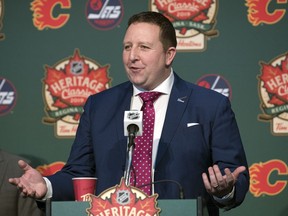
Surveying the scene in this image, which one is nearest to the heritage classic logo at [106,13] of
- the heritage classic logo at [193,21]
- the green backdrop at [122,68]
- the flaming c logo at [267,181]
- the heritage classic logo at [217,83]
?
the green backdrop at [122,68]

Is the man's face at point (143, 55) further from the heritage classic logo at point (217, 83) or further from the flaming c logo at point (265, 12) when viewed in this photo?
the flaming c logo at point (265, 12)

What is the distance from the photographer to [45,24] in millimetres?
3711

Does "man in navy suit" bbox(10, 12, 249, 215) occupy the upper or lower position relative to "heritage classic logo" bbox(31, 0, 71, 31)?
lower

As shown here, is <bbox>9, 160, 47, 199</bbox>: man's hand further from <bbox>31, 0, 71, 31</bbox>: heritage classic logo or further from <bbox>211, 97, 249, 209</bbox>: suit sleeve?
<bbox>31, 0, 71, 31</bbox>: heritage classic logo

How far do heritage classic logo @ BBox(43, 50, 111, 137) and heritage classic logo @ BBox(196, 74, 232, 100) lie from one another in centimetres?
53

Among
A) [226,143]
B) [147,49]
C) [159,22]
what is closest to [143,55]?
[147,49]

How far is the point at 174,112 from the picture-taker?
2.40 meters

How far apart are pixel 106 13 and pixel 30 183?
173 cm

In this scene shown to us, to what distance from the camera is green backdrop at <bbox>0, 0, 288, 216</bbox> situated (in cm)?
348

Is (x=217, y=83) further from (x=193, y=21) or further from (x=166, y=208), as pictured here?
(x=166, y=208)

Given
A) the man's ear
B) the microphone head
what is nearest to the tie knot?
the man's ear

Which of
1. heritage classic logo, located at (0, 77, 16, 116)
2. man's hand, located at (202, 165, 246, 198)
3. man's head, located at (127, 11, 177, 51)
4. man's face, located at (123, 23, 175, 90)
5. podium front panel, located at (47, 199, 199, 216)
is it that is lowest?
podium front panel, located at (47, 199, 199, 216)

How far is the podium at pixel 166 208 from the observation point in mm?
1730

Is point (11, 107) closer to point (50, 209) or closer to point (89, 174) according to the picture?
point (89, 174)
